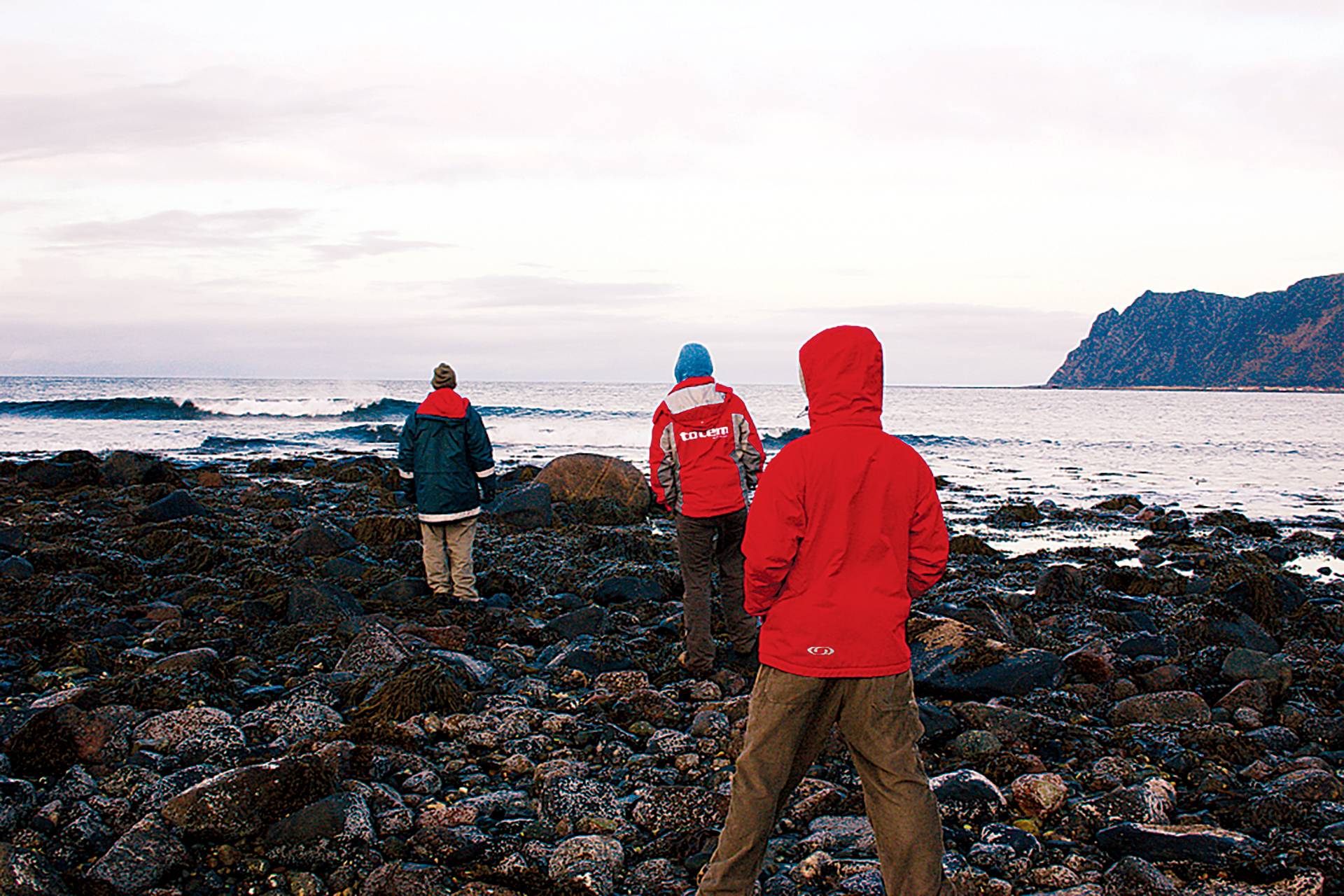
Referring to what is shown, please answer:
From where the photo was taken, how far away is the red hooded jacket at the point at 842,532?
3473 millimetres

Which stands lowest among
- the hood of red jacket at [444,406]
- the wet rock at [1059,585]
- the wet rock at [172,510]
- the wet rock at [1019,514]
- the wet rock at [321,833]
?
the wet rock at [1019,514]

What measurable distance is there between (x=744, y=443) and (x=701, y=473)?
41 centimetres

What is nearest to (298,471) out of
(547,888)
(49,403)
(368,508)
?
(368,508)

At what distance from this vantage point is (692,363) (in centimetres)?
697

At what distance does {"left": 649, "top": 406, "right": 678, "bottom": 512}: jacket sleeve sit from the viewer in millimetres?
7082

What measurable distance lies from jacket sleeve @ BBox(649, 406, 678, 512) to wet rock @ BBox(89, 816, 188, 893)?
3.90m

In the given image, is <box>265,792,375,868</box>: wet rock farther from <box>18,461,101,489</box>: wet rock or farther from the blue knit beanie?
<box>18,461,101,489</box>: wet rock

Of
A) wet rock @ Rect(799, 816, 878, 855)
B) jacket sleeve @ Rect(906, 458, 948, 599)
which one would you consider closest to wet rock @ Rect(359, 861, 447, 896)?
wet rock @ Rect(799, 816, 878, 855)

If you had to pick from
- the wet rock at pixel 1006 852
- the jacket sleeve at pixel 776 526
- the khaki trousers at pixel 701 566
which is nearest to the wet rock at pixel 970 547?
the khaki trousers at pixel 701 566

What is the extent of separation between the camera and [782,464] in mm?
3510

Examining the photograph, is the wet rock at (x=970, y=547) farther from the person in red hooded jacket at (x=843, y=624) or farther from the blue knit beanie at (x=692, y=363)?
the person in red hooded jacket at (x=843, y=624)

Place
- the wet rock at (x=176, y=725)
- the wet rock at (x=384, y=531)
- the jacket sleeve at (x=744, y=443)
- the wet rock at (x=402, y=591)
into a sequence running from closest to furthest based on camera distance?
the wet rock at (x=176, y=725), the jacket sleeve at (x=744, y=443), the wet rock at (x=402, y=591), the wet rock at (x=384, y=531)

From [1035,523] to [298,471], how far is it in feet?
57.6

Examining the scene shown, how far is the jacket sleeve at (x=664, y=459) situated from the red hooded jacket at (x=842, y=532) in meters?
3.47
